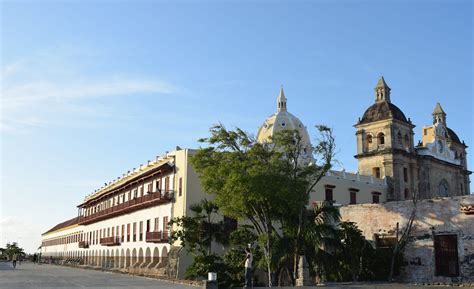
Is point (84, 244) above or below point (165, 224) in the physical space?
below

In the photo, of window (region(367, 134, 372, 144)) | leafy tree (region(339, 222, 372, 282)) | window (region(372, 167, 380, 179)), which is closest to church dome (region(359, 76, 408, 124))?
window (region(367, 134, 372, 144))

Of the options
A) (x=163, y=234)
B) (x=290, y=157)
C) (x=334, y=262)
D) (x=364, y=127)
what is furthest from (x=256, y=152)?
(x=364, y=127)

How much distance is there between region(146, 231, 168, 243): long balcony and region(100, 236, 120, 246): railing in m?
9.76

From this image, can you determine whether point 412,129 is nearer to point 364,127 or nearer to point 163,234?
point 364,127

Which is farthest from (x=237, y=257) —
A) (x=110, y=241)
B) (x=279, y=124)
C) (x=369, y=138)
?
(x=279, y=124)

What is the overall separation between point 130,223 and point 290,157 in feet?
76.9

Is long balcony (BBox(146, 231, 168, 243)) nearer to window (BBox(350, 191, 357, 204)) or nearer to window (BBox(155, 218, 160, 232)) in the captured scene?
window (BBox(155, 218, 160, 232))

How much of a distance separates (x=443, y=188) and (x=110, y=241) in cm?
3766

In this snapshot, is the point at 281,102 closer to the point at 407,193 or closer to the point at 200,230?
the point at 407,193

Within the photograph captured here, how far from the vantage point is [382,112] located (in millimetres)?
57688

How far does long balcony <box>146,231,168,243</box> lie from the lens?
36.5 metres

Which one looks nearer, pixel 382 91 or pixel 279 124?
pixel 382 91

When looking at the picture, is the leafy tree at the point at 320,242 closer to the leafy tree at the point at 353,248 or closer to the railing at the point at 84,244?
the leafy tree at the point at 353,248

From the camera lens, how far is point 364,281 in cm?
2502
